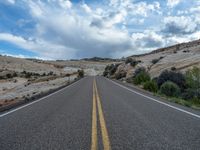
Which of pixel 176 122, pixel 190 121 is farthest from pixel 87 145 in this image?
pixel 190 121

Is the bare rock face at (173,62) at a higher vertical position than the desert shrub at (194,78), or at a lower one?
higher

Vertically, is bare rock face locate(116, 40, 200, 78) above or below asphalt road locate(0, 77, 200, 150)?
above

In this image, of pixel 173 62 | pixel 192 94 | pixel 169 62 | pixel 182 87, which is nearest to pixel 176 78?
pixel 182 87

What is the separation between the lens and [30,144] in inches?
201

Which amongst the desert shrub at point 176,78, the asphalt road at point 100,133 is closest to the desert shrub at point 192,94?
the desert shrub at point 176,78

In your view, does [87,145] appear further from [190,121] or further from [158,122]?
[190,121]

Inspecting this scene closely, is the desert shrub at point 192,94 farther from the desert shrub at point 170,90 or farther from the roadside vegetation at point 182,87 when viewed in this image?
the desert shrub at point 170,90

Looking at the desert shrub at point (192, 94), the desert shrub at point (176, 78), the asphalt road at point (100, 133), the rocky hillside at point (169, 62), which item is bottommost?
the desert shrub at point (192, 94)

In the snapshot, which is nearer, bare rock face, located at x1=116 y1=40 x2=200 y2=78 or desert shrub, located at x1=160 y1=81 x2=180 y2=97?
desert shrub, located at x1=160 y1=81 x2=180 y2=97

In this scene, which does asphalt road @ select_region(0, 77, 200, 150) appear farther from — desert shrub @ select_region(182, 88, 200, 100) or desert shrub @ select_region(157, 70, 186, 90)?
desert shrub @ select_region(157, 70, 186, 90)

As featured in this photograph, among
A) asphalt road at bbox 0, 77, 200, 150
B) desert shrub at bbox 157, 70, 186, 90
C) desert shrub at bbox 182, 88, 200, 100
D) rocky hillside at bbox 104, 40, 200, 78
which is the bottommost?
desert shrub at bbox 182, 88, 200, 100

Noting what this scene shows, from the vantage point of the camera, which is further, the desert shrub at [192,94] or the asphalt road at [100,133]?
the desert shrub at [192,94]

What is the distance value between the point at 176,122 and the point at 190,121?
611mm

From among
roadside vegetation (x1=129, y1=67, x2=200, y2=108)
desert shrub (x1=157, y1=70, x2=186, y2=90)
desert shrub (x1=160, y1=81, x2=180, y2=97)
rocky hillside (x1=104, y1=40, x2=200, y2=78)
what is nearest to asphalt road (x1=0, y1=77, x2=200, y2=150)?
roadside vegetation (x1=129, y1=67, x2=200, y2=108)
